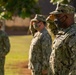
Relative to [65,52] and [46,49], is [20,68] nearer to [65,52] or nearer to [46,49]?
[46,49]

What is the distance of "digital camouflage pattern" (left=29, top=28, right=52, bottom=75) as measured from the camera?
24.8 ft

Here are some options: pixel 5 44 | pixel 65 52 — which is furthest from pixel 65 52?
pixel 5 44

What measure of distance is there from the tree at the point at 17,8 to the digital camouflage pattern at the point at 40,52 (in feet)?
25.1

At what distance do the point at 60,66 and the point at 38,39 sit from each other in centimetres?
244

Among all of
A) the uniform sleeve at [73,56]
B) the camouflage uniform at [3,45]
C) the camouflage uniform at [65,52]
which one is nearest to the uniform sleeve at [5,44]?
the camouflage uniform at [3,45]

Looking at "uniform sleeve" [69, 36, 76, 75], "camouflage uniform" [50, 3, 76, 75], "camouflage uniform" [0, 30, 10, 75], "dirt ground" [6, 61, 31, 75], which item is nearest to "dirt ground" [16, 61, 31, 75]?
"dirt ground" [6, 61, 31, 75]

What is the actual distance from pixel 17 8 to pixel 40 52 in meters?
8.27

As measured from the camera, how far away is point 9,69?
15398 mm

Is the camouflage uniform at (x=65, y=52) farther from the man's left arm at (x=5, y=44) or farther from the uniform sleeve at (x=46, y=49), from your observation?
the man's left arm at (x=5, y=44)

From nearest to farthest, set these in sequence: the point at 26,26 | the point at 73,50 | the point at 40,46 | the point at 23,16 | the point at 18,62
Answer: the point at 73,50 → the point at 40,46 → the point at 23,16 → the point at 18,62 → the point at 26,26

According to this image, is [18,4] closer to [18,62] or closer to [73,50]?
[18,62]

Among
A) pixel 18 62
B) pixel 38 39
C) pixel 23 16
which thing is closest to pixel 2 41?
pixel 38 39

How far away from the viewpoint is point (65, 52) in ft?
16.9

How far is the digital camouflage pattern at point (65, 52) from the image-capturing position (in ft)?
16.7
